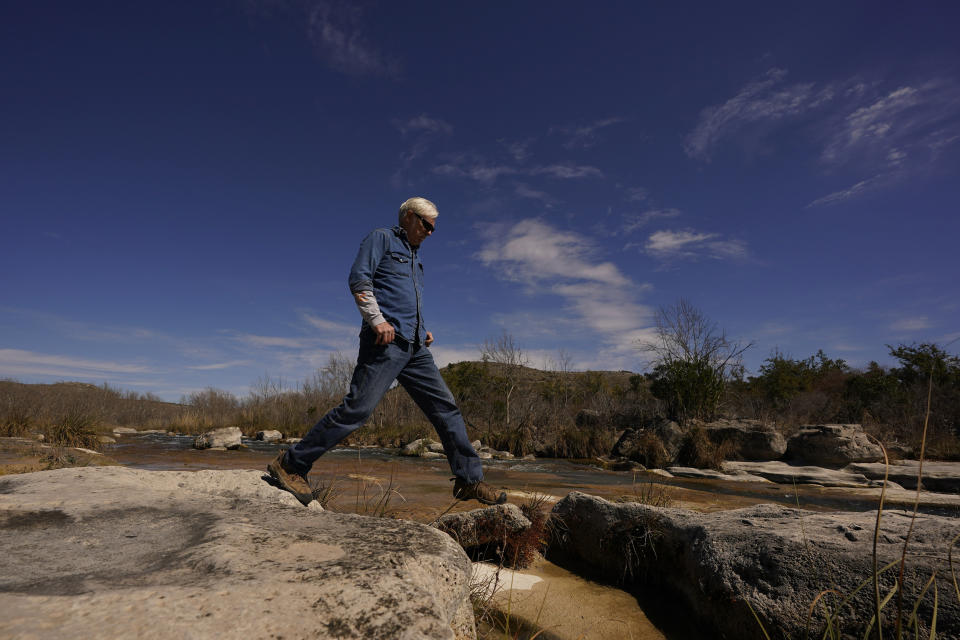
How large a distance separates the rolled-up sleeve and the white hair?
0.89 ft

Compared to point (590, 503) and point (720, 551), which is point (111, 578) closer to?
point (720, 551)

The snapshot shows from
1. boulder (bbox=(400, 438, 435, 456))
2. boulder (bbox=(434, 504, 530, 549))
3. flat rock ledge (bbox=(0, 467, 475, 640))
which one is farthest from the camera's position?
boulder (bbox=(400, 438, 435, 456))

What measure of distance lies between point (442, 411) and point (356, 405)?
0.61 metres

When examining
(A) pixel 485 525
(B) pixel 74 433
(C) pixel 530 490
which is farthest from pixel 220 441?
(A) pixel 485 525

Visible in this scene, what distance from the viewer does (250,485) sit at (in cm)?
263

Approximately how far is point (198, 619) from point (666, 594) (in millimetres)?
2255

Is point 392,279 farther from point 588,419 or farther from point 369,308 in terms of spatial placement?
point 588,419

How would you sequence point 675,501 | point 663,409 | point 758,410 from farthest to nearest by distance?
1. point 758,410
2. point 663,409
3. point 675,501

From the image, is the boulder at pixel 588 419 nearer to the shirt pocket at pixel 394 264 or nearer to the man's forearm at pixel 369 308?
the shirt pocket at pixel 394 264

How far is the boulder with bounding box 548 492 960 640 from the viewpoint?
1.62 m

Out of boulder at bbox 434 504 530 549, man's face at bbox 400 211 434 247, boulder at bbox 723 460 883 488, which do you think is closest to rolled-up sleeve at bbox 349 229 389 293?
man's face at bbox 400 211 434 247

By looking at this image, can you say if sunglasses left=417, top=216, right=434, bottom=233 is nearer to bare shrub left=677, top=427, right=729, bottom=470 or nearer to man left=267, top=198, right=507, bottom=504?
man left=267, top=198, right=507, bottom=504

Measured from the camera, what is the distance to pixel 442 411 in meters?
3.03

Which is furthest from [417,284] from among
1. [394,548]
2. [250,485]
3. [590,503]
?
[394,548]
